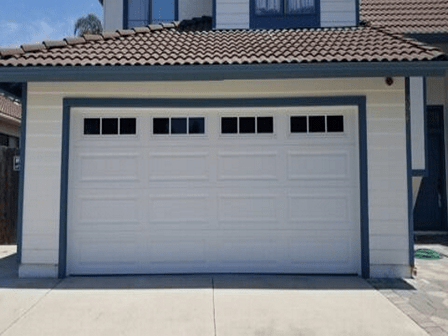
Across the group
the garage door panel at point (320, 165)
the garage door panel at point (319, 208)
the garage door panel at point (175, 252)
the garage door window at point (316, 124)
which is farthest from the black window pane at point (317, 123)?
the garage door panel at point (175, 252)

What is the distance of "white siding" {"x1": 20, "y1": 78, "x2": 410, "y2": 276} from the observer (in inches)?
238

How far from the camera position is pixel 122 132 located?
20.9 feet

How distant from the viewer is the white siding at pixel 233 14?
8.62 m

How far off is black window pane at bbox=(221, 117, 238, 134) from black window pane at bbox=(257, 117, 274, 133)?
0.38 metres

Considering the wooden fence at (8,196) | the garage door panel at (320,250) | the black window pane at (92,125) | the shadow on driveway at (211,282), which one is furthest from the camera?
the wooden fence at (8,196)

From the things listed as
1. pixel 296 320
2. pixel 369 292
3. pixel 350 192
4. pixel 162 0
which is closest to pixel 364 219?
pixel 350 192

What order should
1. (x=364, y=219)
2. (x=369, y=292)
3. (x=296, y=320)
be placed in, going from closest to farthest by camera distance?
1. (x=296, y=320)
2. (x=369, y=292)
3. (x=364, y=219)

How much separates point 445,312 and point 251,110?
12.7 ft

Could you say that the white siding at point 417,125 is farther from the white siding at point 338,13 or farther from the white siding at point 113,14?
the white siding at point 113,14

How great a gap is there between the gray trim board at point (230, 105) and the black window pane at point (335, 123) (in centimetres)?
24

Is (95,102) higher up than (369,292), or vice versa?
(95,102)

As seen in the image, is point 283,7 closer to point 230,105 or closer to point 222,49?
point 222,49

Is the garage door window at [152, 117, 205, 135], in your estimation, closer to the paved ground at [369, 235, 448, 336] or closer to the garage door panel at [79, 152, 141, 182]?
the garage door panel at [79, 152, 141, 182]

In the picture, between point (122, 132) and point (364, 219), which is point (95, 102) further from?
point (364, 219)
